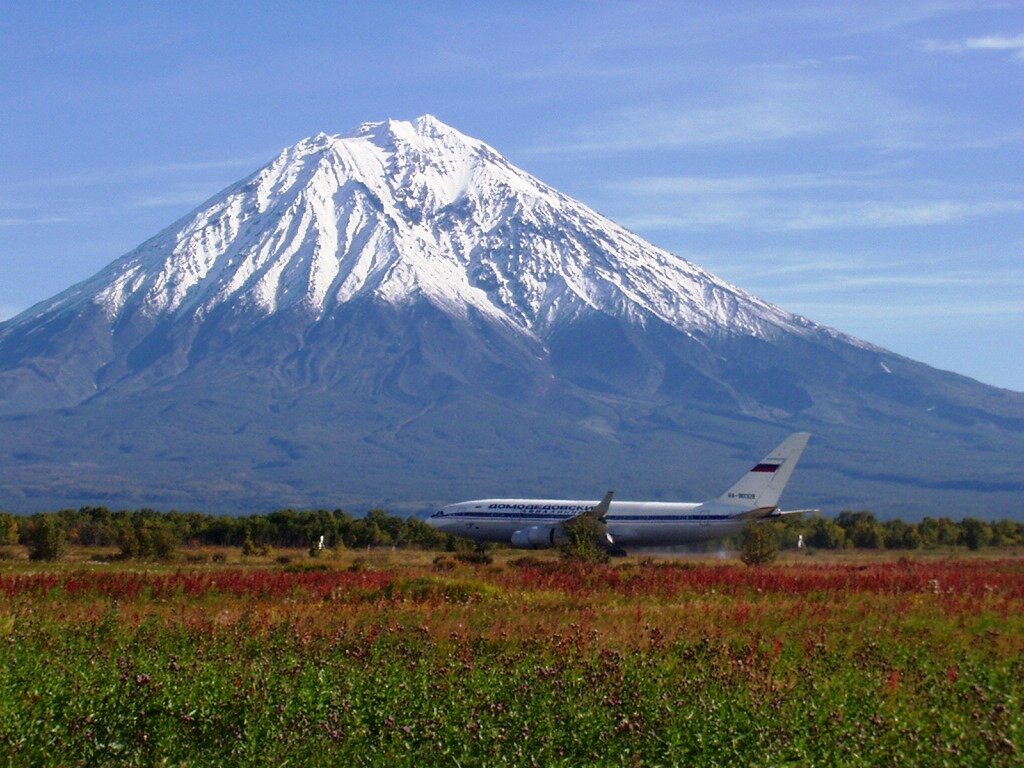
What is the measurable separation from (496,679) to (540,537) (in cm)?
4800

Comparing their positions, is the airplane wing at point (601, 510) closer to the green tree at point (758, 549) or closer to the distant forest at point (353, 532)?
the green tree at point (758, 549)

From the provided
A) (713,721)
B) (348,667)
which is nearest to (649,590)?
(348,667)

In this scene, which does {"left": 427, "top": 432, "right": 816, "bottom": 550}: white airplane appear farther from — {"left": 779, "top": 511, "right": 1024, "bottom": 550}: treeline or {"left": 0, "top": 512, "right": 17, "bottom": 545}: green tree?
{"left": 0, "top": 512, "right": 17, "bottom": 545}: green tree

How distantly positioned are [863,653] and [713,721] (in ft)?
17.8

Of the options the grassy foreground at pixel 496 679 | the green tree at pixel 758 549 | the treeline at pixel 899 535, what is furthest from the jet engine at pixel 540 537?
the grassy foreground at pixel 496 679

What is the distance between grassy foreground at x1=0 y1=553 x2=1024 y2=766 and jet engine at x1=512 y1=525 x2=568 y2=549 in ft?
123

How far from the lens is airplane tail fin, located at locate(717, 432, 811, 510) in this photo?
6353 cm

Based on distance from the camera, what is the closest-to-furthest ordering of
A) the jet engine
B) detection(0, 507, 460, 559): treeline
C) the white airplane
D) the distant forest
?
1. the white airplane
2. the jet engine
3. detection(0, 507, 460, 559): treeline
4. the distant forest

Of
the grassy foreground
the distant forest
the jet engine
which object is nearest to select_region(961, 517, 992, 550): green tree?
the distant forest

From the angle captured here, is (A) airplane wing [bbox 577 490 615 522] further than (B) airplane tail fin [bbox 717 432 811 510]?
No

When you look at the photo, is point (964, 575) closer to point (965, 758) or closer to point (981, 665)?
point (981, 665)

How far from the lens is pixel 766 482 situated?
63.8 m

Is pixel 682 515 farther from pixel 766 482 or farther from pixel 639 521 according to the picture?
pixel 766 482

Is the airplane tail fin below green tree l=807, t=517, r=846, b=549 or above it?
above
